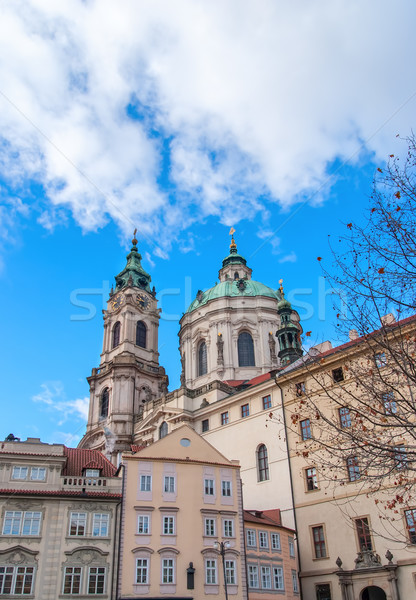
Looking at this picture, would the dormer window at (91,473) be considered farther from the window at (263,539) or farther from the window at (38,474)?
the window at (263,539)

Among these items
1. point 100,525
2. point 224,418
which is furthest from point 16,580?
point 224,418

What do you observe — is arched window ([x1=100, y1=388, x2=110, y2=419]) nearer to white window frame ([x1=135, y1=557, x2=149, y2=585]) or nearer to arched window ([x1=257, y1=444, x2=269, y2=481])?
arched window ([x1=257, y1=444, x2=269, y2=481])

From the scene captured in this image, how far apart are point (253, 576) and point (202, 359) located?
3399 cm

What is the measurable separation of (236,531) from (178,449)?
5.62 m

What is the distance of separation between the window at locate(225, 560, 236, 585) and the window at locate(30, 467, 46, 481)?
36.2 feet

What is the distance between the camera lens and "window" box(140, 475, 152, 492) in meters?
31.0

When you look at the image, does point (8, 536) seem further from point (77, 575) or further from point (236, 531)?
point (236, 531)

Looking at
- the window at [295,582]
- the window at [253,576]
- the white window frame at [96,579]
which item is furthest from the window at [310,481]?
the white window frame at [96,579]

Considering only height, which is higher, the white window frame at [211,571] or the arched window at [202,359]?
the arched window at [202,359]

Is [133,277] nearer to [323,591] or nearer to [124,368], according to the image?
[124,368]

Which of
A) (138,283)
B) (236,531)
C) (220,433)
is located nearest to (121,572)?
(236,531)

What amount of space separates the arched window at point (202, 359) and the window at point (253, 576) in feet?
104

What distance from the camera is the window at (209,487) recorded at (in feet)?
106

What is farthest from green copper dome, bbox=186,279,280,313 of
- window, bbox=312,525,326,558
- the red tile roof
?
window, bbox=312,525,326,558
